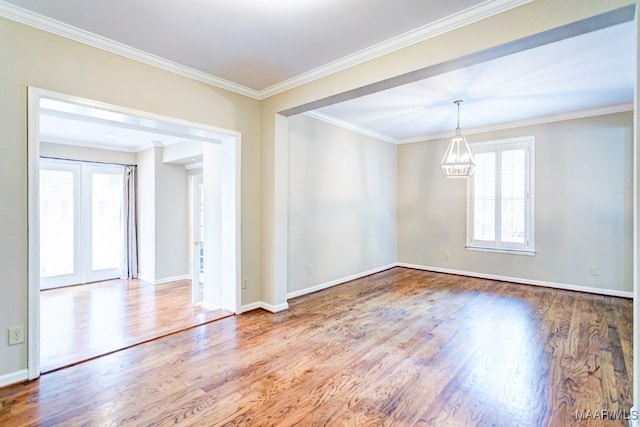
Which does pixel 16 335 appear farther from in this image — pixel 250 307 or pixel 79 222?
pixel 79 222

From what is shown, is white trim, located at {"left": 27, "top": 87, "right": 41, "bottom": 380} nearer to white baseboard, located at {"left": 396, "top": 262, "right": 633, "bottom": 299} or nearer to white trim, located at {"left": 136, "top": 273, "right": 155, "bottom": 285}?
white trim, located at {"left": 136, "top": 273, "right": 155, "bottom": 285}

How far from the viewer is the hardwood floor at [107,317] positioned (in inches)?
118

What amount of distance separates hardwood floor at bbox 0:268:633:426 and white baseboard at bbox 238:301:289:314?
12 cm

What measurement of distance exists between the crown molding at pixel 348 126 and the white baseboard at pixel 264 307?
2.83 metres

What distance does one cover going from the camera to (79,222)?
605cm

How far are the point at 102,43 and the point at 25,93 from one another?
0.75m

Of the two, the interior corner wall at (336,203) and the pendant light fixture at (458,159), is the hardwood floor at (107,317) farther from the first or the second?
the pendant light fixture at (458,159)

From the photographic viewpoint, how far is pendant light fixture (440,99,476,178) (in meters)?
4.37

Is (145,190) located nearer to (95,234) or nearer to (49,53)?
(95,234)

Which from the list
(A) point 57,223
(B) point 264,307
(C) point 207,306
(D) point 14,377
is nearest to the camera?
(D) point 14,377

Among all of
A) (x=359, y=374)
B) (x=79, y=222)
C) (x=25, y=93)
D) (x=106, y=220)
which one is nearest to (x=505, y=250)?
(x=359, y=374)

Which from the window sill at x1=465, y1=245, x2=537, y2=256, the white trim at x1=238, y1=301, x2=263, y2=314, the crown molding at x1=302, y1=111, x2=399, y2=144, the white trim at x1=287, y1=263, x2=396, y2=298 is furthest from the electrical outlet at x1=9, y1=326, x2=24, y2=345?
the window sill at x1=465, y1=245, x2=537, y2=256

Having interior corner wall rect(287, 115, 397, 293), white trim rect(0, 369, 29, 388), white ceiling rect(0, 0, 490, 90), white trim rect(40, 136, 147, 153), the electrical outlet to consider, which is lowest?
white trim rect(0, 369, 29, 388)

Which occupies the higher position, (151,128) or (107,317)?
(151,128)
